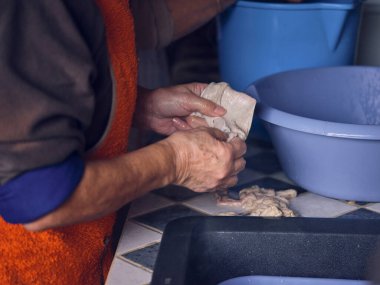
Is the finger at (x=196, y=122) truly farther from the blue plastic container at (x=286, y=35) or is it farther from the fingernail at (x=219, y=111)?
the blue plastic container at (x=286, y=35)

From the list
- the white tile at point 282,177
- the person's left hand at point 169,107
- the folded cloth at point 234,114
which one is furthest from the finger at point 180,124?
the white tile at point 282,177

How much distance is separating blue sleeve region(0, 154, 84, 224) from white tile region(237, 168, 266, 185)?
20.5 inches

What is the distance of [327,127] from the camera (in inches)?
47.9

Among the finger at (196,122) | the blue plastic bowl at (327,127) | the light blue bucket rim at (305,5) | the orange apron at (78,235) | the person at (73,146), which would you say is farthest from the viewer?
the light blue bucket rim at (305,5)

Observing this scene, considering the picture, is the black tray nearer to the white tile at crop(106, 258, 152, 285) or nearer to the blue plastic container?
the white tile at crop(106, 258, 152, 285)

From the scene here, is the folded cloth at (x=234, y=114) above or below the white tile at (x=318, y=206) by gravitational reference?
above

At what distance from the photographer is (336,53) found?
1.66 meters

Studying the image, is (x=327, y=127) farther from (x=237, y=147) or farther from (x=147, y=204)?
(x=147, y=204)

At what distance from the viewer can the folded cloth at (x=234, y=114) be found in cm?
128

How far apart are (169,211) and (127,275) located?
25 cm

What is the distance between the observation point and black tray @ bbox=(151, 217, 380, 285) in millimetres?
1116

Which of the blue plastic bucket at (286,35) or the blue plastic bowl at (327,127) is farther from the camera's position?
the blue plastic bucket at (286,35)

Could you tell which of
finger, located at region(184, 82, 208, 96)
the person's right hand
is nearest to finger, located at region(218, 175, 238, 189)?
the person's right hand

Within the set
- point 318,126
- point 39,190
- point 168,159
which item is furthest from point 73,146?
point 318,126
